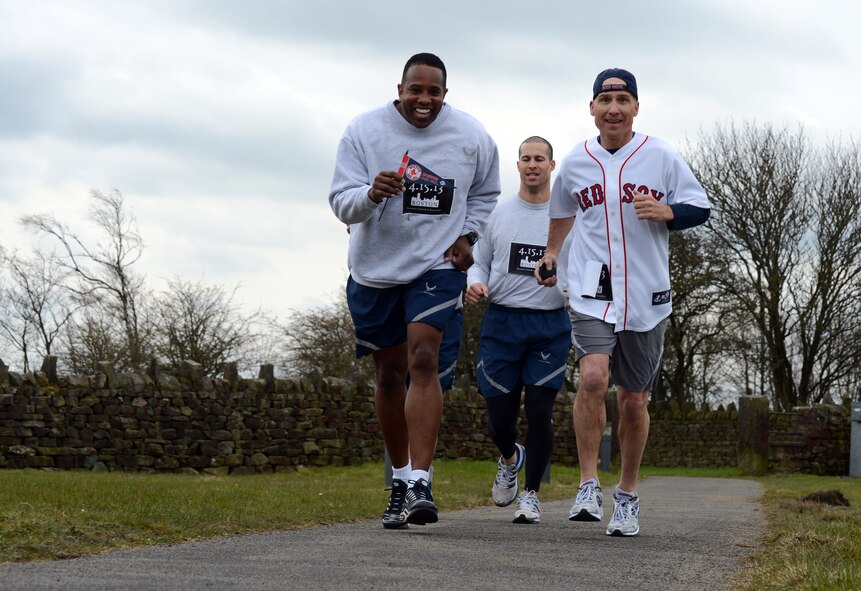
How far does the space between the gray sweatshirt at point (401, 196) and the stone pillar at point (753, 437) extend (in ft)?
57.5

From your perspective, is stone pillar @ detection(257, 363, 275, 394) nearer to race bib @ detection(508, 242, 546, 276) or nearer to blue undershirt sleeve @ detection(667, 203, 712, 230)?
race bib @ detection(508, 242, 546, 276)

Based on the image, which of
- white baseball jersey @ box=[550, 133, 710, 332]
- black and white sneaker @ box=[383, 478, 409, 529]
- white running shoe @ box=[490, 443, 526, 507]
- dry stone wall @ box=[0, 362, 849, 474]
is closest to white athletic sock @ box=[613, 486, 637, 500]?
white baseball jersey @ box=[550, 133, 710, 332]

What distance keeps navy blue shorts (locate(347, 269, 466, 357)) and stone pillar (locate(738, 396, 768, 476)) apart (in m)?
17.6

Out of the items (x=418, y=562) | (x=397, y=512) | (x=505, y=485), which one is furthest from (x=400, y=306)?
(x=505, y=485)

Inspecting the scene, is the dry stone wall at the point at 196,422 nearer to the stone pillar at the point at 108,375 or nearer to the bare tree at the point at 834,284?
the stone pillar at the point at 108,375

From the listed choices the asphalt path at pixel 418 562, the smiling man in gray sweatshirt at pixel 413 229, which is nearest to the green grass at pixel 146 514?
the asphalt path at pixel 418 562

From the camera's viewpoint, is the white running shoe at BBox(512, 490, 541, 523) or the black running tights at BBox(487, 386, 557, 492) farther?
the black running tights at BBox(487, 386, 557, 492)

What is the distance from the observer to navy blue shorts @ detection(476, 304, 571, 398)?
701 cm

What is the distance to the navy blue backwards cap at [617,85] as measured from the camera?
19.8 ft

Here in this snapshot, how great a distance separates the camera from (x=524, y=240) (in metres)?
7.21

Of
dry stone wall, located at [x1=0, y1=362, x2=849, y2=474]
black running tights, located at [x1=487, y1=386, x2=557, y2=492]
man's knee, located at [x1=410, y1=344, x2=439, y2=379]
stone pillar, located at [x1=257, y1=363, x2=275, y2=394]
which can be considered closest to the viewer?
man's knee, located at [x1=410, y1=344, x2=439, y2=379]

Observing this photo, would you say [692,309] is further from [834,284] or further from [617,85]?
[617,85]

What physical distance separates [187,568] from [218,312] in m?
38.1

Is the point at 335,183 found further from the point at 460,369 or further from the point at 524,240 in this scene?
the point at 460,369
